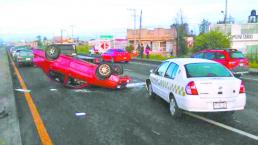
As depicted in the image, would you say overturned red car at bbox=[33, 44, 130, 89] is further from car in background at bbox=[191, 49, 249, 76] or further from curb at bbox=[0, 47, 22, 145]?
car in background at bbox=[191, 49, 249, 76]

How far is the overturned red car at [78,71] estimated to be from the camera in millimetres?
14307

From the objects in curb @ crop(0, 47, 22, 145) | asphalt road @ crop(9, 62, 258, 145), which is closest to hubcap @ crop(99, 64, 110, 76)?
asphalt road @ crop(9, 62, 258, 145)

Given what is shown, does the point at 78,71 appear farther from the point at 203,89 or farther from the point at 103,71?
the point at 203,89

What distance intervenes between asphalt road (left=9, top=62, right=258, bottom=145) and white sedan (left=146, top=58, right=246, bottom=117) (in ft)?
1.38

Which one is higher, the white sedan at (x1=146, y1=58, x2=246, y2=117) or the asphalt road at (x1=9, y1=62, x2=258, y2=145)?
the white sedan at (x1=146, y1=58, x2=246, y2=117)

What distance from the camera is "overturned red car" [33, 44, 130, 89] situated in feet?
46.9

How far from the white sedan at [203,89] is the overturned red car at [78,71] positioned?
505cm

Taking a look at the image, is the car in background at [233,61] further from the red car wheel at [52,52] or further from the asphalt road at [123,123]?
the red car wheel at [52,52]

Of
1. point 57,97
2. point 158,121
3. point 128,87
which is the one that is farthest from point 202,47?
Answer: point 158,121

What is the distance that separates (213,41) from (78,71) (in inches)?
1489

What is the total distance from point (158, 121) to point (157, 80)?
97.3 inches

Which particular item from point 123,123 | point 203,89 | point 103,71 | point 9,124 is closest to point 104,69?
point 103,71

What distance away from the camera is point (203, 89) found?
827 centimetres

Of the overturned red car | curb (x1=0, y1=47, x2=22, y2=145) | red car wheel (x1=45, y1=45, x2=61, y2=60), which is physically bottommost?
curb (x1=0, y1=47, x2=22, y2=145)
